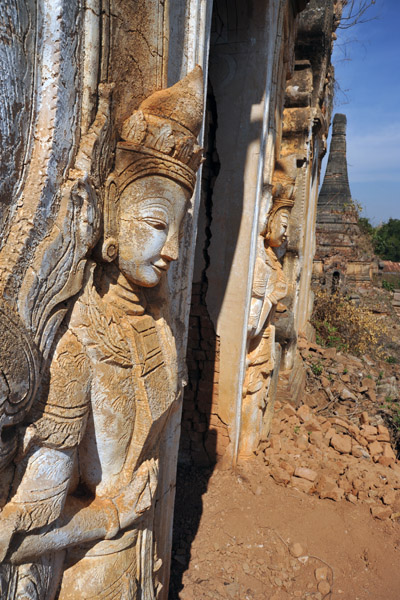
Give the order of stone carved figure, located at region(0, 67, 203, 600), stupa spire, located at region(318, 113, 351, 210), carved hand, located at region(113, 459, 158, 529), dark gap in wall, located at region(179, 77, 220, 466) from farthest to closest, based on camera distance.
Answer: stupa spire, located at region(318, 113, 351, 210), dark gap in wall, located at region(179, 77, 220, 466), carved hand, located at region(113, 459, 158, 529), stone carved figure, located at region(0, 67, 203, 600)

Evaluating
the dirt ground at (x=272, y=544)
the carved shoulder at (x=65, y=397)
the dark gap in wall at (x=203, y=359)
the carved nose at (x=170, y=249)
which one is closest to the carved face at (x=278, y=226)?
the dark gap in wall at (x=203, y=359)

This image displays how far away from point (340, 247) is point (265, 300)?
30.0ft

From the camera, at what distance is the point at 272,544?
336cm

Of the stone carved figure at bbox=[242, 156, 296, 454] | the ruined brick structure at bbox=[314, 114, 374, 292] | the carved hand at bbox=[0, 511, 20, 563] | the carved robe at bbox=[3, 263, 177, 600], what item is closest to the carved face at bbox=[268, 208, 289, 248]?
the stone carved figure at bbox=[242, 156, 296, 454]

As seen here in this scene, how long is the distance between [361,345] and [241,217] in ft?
17.9

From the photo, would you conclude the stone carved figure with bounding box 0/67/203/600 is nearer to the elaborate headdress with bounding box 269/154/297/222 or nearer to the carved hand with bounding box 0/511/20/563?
the carved hand with bounding box 0/511/20/563

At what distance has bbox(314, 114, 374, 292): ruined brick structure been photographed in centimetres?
Result: 1146

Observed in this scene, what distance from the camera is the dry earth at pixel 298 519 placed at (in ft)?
9.96


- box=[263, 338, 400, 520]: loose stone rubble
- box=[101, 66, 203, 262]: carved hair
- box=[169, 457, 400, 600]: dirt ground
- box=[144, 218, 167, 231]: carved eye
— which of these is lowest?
box=[169, 457, 400, 600]: dirt ground

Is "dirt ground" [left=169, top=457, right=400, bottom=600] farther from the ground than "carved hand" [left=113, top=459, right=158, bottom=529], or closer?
closer

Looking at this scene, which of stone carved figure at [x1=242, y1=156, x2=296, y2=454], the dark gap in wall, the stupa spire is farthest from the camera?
the stupa spire

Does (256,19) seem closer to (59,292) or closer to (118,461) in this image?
(59,292)

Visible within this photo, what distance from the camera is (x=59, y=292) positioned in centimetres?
136

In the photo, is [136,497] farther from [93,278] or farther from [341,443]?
[341,443]
